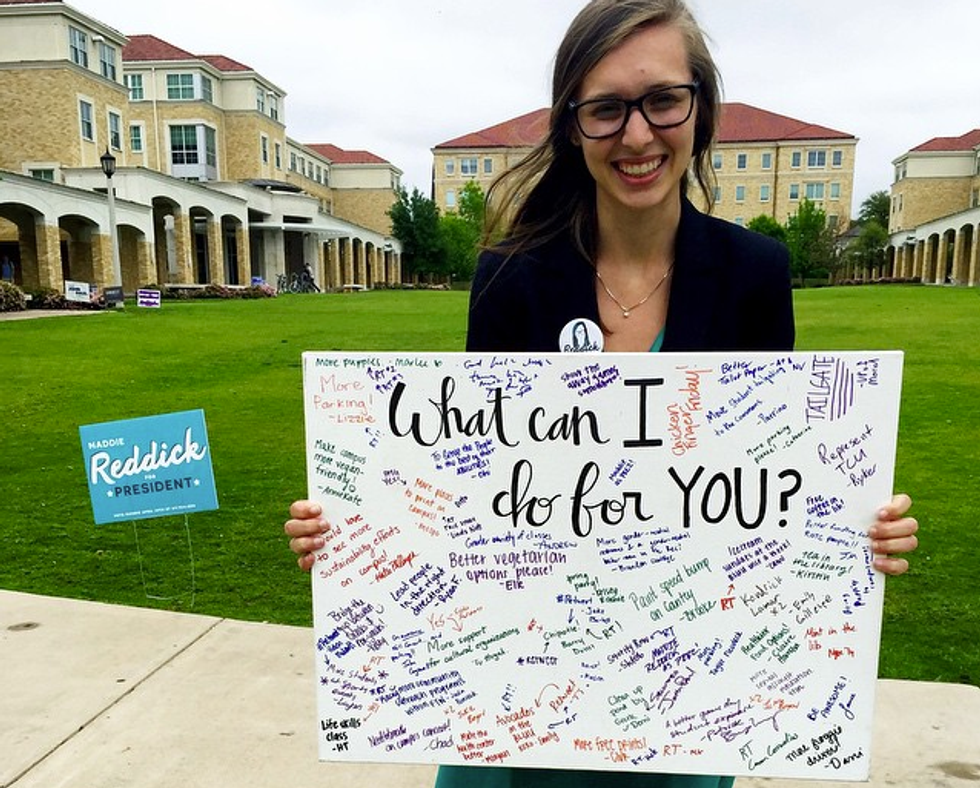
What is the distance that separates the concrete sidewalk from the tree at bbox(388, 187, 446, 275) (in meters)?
60.3

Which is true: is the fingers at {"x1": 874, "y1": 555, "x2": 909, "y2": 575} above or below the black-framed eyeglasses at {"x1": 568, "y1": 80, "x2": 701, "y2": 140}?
below

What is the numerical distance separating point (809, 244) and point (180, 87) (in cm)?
4507

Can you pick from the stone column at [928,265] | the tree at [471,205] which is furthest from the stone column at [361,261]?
the stone column at [928,265]

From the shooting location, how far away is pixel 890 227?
71.4 metres

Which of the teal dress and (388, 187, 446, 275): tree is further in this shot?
(388, 187, 446, 275): tree

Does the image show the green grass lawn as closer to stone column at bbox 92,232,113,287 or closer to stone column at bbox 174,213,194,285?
stone column at bbox 92,232,113,287

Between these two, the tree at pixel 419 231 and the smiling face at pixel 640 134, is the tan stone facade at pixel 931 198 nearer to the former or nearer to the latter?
the tree at pixel 419 231

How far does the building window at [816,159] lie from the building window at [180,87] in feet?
172

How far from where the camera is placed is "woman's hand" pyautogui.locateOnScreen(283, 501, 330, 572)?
5.44ft

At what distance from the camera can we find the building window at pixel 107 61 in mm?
40312

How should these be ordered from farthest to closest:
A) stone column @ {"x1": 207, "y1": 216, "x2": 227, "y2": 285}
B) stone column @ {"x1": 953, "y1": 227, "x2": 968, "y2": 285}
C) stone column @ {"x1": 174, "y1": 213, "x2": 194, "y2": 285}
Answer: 1. stone column @ {"x1": 953, "y1": 227, "x2": 968, "y2": 285}
2. stone column @ {"x1": 207, "y1": 216, "x2": 227, "y2": 285}
3. stone column @ {"x1": 174, "y1": 213, "x2": 194, "y2": 285}

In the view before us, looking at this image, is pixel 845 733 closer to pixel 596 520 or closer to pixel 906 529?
pixel 906 529

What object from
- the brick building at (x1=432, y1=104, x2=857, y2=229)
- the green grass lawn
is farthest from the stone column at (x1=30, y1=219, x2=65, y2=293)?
the brick building at (x1=432, y1=104, x2=857, y2=229)

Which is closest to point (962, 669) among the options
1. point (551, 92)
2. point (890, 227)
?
point (551, 92)
